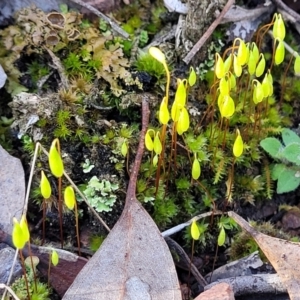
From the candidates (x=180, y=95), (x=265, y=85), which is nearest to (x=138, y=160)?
(x=180, y=95)

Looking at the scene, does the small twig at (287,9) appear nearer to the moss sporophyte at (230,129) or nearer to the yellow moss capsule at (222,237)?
the moss sporophyte at (230,129)

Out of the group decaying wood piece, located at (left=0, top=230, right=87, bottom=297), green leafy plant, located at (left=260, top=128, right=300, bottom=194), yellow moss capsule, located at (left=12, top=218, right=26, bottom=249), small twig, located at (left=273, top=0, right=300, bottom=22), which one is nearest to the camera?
yellow moss capsule, located at (left=12, top=218, right=26, bottom=249)

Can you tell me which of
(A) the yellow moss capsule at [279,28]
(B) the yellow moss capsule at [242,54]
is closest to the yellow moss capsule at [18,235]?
(B) the yellow moss capsule at [242,54]

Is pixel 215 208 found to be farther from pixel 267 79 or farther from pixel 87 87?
pixel 87 87

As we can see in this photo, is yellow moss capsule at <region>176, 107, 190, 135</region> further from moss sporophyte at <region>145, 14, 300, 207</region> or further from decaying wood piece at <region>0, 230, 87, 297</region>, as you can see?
decaying wood piece at <region>0, 230, 87, 297</region>

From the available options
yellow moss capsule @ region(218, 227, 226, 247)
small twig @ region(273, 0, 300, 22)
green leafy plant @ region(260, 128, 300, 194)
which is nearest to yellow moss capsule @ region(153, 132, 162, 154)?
yellow moss capsule @ region(218, 227, 226, 247)

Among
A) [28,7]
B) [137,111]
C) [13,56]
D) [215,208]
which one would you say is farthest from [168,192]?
[28,7]

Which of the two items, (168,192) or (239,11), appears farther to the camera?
(239,11)
